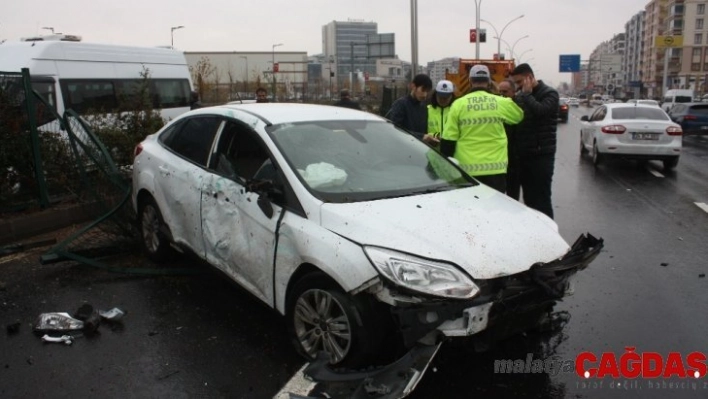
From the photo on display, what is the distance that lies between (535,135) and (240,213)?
10.9ft

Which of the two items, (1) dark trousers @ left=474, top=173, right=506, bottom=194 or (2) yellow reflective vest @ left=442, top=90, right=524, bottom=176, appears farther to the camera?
(1) dark trousers @ left=474, top=173, right=506, bottom=194

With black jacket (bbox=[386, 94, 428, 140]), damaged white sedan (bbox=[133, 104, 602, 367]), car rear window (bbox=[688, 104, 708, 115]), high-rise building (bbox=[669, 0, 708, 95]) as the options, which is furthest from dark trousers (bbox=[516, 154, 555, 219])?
high-rise building (bbox=[669, 0, 708, 95])

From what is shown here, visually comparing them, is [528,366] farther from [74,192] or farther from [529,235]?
[74,192]

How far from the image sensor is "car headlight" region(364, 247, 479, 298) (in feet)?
9.88

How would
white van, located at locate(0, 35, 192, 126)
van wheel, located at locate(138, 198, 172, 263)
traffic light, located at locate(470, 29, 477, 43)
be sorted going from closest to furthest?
1. van wheel, located at locate(138, 198, 172, 263)
2. white van, located at locate(0, 35, 192, 126)
3. traffic light, located at locate(470, 29, 477, 43)

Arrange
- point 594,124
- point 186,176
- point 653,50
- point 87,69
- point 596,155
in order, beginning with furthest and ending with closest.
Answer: point 653,50
point 594,124
point 596,155
point 87,69
point 186,176

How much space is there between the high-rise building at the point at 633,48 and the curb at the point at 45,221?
148m

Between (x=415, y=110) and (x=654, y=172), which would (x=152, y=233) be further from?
(x=654, y=172)

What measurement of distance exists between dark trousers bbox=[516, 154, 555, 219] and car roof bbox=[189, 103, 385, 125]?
1921mm

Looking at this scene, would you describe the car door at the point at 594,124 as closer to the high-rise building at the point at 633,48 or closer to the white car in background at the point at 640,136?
the white car in background at the point at 640,136

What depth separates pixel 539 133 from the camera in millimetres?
5918

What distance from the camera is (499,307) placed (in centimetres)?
312

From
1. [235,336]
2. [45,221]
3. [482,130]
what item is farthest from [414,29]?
[235,336]

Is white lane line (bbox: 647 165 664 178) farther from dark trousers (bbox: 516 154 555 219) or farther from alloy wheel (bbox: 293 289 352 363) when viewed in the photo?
alloy wheel (bbox: 293 289 352 363)
